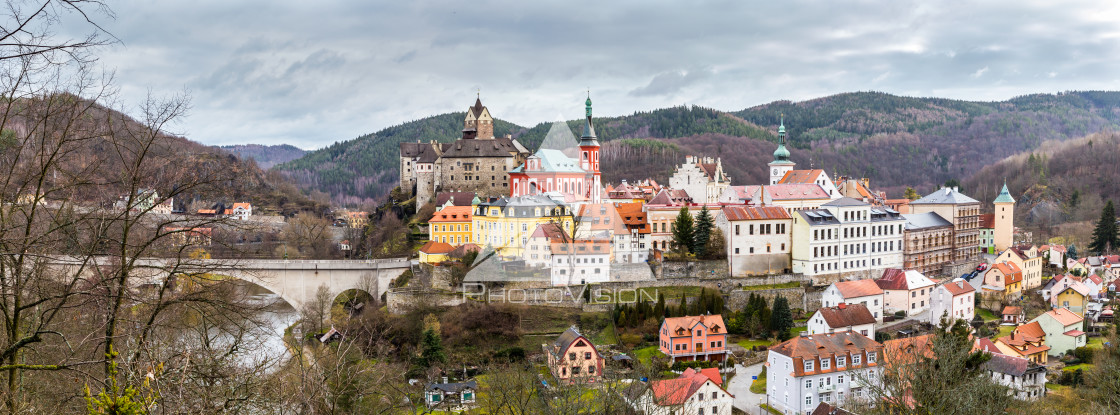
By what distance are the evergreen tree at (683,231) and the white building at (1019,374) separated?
540 inches

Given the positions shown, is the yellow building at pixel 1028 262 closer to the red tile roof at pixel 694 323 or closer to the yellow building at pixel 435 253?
the red tile roof at pixel 694 323

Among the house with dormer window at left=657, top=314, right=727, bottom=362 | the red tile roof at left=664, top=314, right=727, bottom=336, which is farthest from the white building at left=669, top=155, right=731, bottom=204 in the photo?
the house with dormer window at left=657, top=314, right=727, bottom=362

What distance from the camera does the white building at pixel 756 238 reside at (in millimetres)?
38969

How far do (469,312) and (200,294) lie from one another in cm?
2569

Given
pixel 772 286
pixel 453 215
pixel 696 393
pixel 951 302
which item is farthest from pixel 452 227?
pixel 951 302

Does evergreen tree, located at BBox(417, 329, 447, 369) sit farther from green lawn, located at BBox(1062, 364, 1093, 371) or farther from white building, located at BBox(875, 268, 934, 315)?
green lawn, located at BBox(1062, 364, 1093, 371)

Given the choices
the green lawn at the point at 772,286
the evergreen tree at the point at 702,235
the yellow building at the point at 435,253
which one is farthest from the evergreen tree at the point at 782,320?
the yellow building at the point at 435,253

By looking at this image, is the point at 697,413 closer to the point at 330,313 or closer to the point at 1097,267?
the point at 330,313

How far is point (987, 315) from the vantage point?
40.2 metres

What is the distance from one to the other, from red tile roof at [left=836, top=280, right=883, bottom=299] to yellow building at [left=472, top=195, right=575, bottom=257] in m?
12.0

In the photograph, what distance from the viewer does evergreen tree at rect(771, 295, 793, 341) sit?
34.2 m

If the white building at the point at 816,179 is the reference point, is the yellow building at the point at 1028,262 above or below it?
below

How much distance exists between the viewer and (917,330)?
118 feet

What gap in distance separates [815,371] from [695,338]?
18.4 feet
